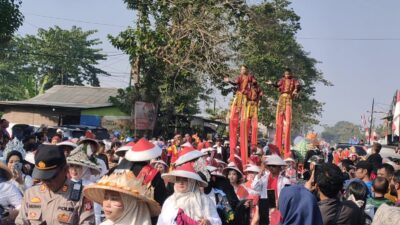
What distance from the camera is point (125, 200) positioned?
4.07 m

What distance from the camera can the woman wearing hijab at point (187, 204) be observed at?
5.25 metres

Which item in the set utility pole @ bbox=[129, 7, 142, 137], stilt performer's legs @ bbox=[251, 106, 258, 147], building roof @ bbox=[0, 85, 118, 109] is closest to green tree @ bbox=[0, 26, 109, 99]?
building roof @ bbox=[0, 85, 118, 109]

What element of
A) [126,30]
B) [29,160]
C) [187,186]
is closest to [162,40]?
[126,30]

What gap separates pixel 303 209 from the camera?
453 centimetres

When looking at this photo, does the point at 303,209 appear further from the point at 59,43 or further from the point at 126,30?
the point at 59,43

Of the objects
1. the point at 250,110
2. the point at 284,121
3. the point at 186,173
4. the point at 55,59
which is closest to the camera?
the point at 186,173

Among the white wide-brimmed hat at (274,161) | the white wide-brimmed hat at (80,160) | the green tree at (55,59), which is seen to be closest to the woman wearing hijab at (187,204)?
the white wide-brimmed hat at (80,160)

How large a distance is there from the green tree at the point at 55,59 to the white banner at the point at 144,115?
31579 mm

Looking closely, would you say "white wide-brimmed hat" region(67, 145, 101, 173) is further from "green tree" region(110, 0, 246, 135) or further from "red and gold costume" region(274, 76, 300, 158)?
"green tree" region(110, 0, 246, 135)

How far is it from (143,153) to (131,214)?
3.08 metres

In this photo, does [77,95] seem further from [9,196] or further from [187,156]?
[9,196]

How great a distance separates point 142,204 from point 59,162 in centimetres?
79

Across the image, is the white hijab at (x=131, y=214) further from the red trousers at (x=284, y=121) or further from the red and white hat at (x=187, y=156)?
the red trousers at (x=284, y=121)

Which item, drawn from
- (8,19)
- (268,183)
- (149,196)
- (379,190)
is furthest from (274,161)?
(8,19)
